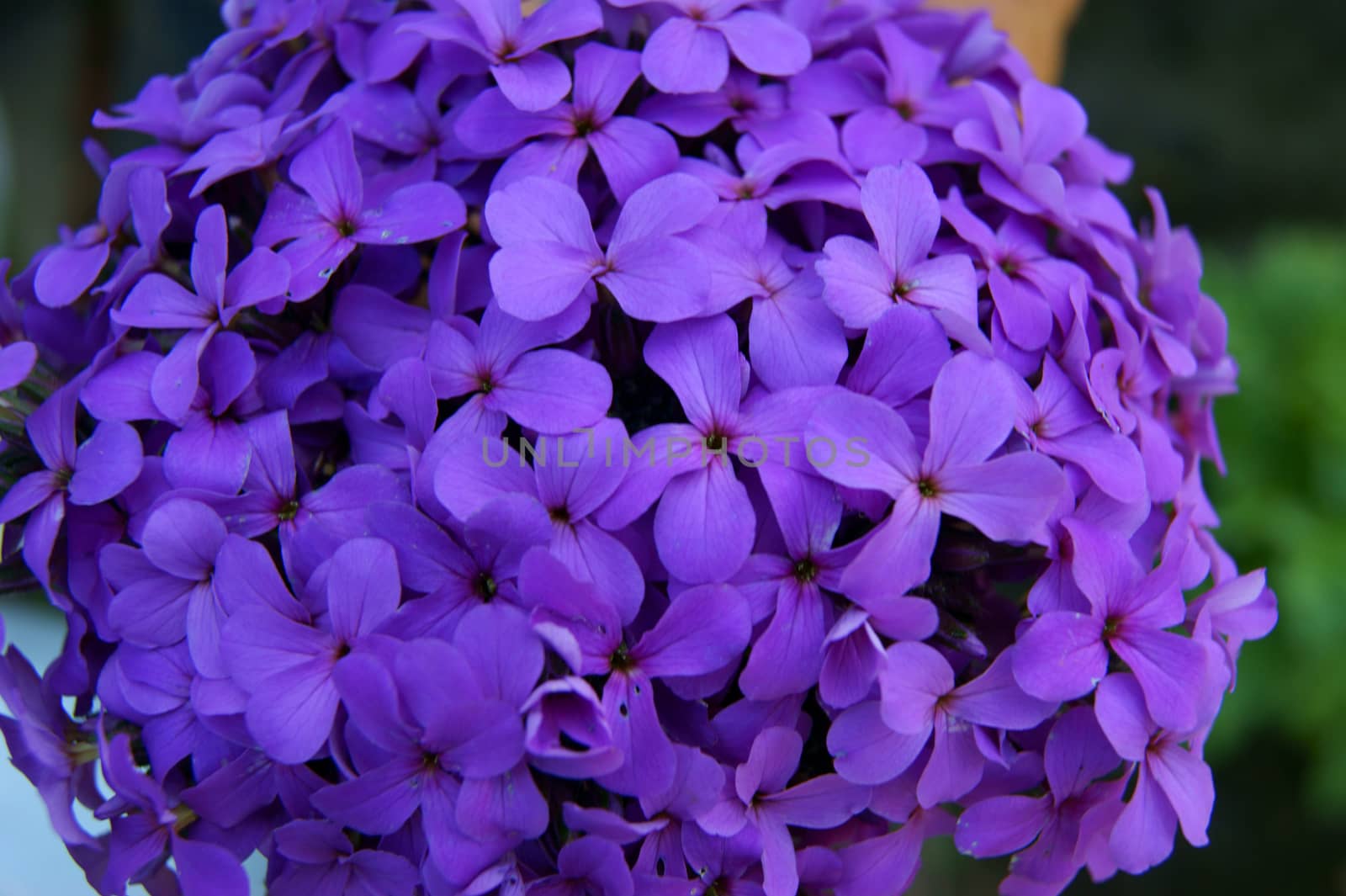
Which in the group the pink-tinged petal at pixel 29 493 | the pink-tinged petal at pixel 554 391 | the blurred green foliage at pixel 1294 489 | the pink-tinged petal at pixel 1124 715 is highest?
the pink-tinged petal at pixel 554 391

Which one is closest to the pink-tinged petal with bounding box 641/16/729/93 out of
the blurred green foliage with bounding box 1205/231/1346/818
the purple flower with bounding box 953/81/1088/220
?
the purple flower with bounding box 953/81/1088/220

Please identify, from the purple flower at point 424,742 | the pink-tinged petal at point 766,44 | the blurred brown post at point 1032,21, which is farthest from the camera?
the blurred brown post at point 1032,21

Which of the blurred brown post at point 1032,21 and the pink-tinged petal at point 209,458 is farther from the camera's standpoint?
the blurred brown post at point 1032,21

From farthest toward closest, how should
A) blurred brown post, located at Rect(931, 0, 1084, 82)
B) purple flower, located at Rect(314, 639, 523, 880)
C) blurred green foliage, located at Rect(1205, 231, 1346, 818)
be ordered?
blurred green foliage, located at Rect(1205, 231, 1346, 818), blurred brown post, located at Rect(931, 0, 1084, 82), purple flower, located at Rect(314, 639, 523, 880)

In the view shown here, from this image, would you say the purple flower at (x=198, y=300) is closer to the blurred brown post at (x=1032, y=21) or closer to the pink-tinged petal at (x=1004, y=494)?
the pink-tinged petal at (x=1004, y=494)

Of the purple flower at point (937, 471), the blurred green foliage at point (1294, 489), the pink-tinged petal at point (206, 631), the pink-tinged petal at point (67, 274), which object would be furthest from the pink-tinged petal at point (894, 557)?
the blurred green foliage at point (1294, 489)

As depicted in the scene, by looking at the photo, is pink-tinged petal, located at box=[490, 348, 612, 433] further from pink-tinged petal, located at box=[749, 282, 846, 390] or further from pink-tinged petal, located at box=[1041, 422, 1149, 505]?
pink-tinged petal, located at box=[1041, 422, 1149, 505]

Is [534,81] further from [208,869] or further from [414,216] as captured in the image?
[208,869]

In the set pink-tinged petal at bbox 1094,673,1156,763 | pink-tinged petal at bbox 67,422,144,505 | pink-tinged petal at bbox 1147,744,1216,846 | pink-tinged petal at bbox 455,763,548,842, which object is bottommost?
Result: pink-tinged petal at bbox 1147,744,1216,846
